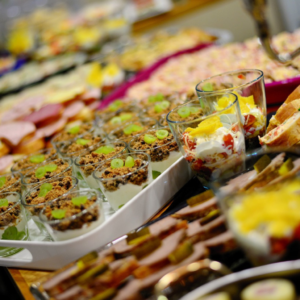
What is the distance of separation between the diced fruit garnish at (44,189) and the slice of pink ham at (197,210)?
1.71 ft

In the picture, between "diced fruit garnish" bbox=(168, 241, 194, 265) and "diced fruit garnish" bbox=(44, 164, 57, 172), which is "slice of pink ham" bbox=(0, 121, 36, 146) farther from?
"diced fruit garnish" bbox=(168, 241, 194, 265)

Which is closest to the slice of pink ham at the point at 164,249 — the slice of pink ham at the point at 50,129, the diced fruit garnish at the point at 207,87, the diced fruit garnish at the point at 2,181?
the diced fruit garnish at the point at 207,87

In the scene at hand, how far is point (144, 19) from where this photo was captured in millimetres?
5602

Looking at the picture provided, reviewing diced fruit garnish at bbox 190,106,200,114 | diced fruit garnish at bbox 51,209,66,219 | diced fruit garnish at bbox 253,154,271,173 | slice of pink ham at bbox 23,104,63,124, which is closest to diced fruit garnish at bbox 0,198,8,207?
diced fruit garnish at bbox 51,209,66,219

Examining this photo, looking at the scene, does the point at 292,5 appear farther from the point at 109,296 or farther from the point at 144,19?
the point at 109,296

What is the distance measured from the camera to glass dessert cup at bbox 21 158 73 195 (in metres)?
1.42

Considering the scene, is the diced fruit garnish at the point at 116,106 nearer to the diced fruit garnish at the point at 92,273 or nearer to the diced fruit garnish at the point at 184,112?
the diced fruit garnish at the point at 184,112

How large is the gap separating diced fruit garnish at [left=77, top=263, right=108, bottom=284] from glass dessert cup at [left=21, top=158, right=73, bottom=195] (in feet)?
1.90

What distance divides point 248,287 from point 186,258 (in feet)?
0.67

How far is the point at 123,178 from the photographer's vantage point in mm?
1193

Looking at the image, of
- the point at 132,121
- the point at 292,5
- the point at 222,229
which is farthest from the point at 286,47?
the point at 292,5

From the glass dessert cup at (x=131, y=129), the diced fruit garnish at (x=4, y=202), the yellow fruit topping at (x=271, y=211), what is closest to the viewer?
the yellow fruit topping at (x=271, y=211)

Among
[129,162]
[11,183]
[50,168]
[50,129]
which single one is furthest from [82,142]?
[50,129]

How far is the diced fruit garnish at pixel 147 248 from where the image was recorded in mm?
896
